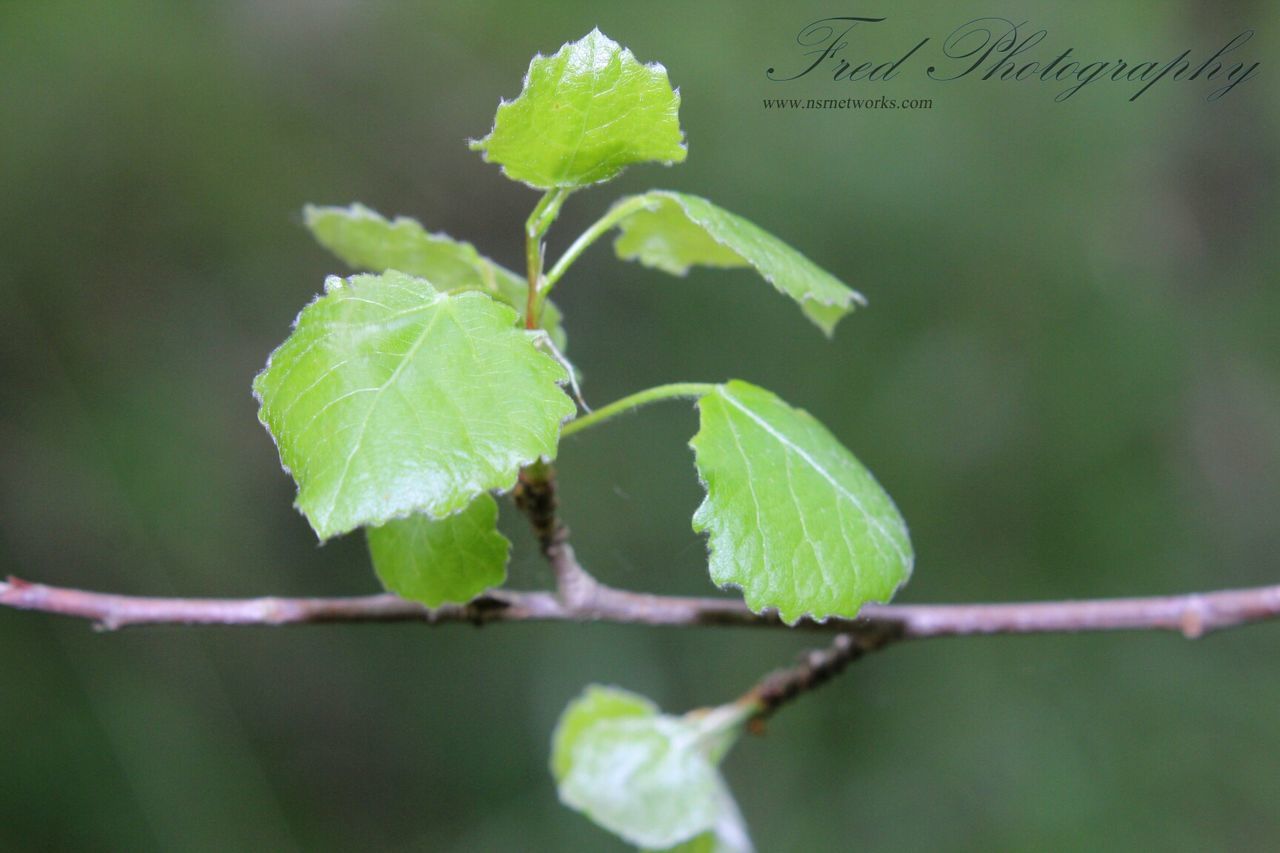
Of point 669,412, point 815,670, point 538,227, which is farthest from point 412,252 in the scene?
point 669,412

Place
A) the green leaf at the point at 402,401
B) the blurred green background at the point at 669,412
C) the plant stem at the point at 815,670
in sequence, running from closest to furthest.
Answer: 1. the green leaf at the point at 402,401
2. the plant stem at the point at 815,670
3. the blurred green background at the point at 669,412

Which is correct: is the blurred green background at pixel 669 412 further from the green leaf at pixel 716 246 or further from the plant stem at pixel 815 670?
the green leaf at pixel 716 246

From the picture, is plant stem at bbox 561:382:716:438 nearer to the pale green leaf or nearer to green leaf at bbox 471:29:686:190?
green leaf at bbox 471:29:686:190

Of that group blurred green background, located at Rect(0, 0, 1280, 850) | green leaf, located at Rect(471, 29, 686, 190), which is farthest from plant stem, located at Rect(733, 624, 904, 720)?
blurred green background, located at Rect(0, 0, 1280, 850)

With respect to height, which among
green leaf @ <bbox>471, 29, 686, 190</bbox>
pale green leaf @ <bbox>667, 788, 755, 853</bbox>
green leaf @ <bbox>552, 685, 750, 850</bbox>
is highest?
green leaf @ <bbox>471, 29, 686, 190</bbox>

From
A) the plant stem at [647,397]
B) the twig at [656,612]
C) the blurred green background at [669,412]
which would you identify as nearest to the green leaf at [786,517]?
the plant stem at [647,397]

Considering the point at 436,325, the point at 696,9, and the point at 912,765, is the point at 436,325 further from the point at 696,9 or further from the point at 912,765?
the point at 696,9

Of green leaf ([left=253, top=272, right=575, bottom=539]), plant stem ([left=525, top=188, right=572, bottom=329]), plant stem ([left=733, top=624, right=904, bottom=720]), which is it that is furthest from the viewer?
plant stem ([left=733, top=624, right=904, bottom=720])

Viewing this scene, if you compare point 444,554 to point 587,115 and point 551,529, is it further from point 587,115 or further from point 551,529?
point 587,115
